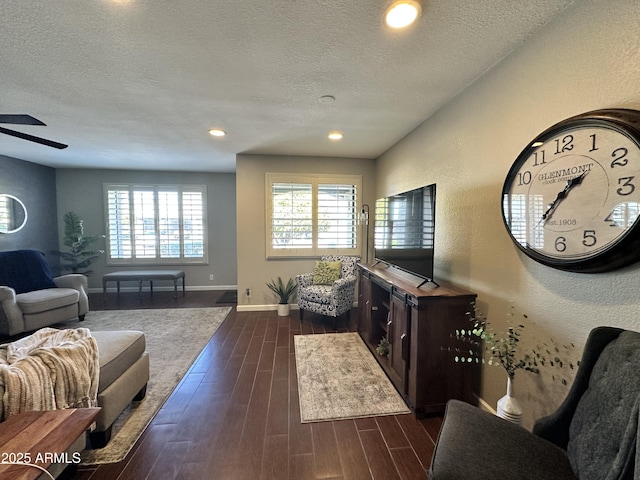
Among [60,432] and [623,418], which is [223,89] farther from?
[623,418]

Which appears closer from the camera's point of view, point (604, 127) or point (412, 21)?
point (604, 127)

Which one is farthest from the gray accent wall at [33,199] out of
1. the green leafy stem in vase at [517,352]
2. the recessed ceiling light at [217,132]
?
the green leafy stem in vase at [517,352]

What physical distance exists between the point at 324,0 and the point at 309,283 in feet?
10.5

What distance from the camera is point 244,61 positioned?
1789 mm

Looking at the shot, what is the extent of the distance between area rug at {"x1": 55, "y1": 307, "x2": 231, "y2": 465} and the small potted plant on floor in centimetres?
85

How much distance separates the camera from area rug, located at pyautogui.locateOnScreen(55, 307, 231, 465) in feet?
5.62

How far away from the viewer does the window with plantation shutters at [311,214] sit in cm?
425

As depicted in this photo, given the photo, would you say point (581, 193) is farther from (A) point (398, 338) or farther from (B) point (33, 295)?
(B) point (33, 295)

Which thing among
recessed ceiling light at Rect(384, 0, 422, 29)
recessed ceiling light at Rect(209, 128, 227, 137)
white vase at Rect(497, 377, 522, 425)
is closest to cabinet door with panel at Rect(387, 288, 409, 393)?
white vase at Rect(497, 377, 522, 425)

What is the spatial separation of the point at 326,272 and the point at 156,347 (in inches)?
91.9

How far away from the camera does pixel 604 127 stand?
3.88ft

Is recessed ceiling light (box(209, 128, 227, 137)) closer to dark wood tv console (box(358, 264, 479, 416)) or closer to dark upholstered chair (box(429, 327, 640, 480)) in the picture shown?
dark wood tv console (box(358, 264, 479, 416))

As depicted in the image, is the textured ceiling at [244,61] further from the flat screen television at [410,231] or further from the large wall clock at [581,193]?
the flat screen television at [410,231]

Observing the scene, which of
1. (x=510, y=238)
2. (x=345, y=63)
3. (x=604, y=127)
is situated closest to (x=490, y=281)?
(x=510, y=238)
